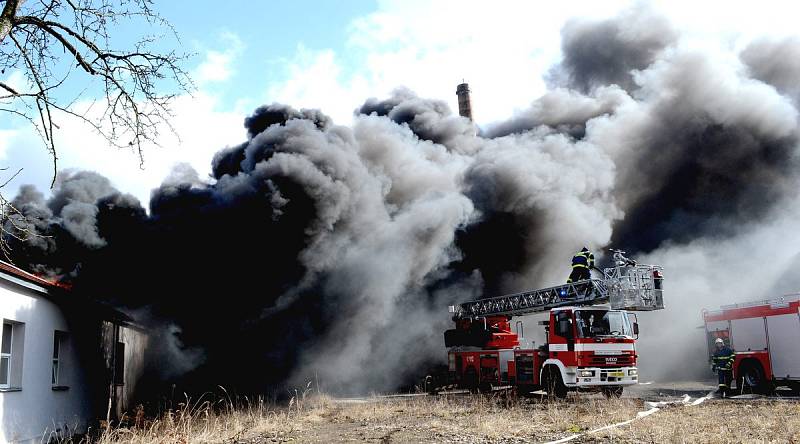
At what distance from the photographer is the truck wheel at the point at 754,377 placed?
48.0ft

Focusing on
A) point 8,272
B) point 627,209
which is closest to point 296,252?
point 8,272

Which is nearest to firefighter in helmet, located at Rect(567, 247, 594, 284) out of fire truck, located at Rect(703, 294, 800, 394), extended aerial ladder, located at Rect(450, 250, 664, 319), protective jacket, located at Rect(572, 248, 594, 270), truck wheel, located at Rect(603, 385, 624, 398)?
protective jacket, located at Rect(572, 248, 594, 270)

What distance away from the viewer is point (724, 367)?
567 inches

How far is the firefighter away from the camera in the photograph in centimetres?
1423

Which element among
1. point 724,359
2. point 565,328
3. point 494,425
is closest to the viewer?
point 494,425

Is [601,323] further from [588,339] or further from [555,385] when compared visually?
[555,385]

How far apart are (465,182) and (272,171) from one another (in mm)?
9855

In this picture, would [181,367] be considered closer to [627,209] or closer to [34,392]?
[34,392]

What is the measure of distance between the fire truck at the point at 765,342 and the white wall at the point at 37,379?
14.0 meters

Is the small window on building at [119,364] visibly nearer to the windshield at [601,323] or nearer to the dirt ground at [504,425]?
the dirt ground at [504,425]

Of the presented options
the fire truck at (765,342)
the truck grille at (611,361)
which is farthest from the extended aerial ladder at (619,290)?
the fire truck at (765,342)

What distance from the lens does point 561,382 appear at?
1329 centimetres

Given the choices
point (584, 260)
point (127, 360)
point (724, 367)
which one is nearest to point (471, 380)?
point (584, 260)

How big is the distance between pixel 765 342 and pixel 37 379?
581 inches
